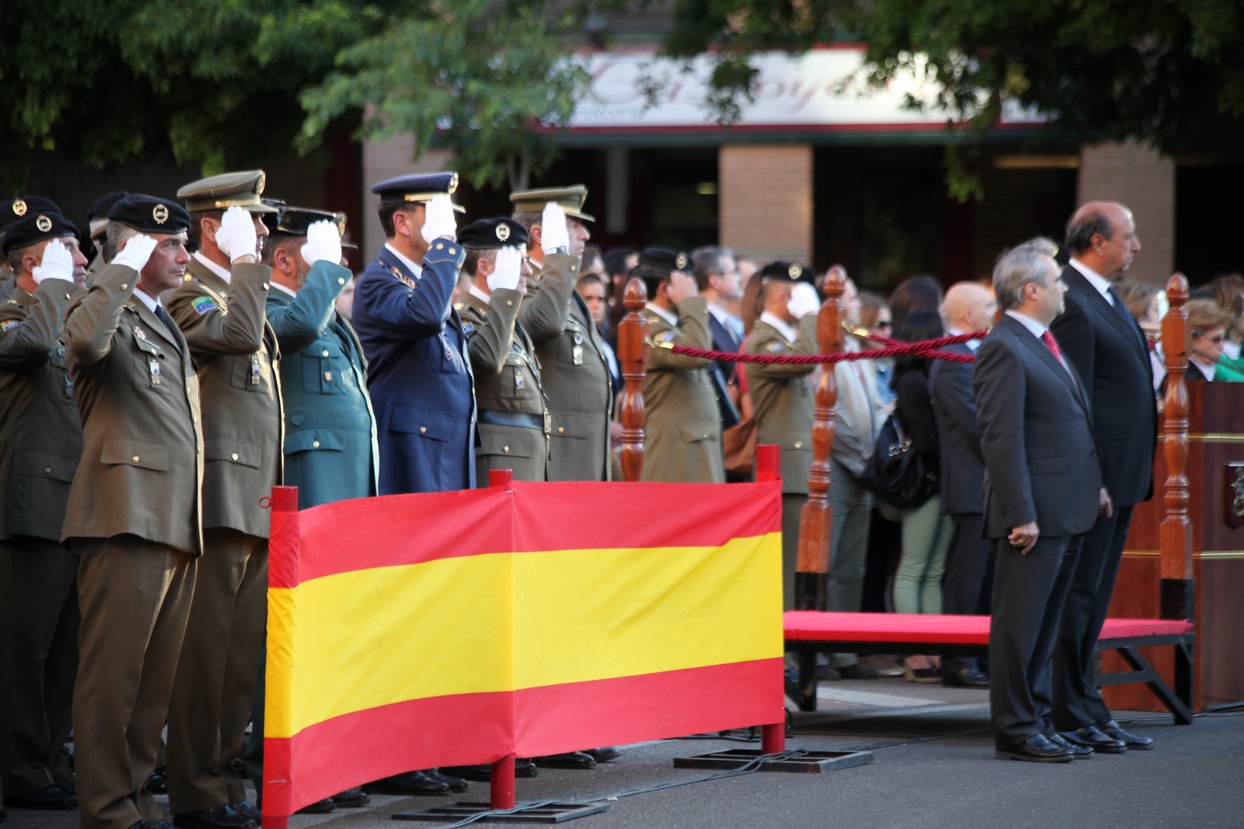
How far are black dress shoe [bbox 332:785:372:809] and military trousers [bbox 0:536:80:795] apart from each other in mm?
1111

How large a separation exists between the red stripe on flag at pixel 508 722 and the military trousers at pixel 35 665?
1.59 m

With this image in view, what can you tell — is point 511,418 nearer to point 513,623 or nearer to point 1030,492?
point 513,623

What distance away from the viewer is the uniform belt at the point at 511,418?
698cm

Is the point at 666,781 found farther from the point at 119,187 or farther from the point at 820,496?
the point at 119,187

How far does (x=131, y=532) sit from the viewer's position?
524cm

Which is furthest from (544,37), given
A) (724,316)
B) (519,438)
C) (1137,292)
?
(519,438)

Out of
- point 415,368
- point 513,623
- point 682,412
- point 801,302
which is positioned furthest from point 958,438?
point 513,623

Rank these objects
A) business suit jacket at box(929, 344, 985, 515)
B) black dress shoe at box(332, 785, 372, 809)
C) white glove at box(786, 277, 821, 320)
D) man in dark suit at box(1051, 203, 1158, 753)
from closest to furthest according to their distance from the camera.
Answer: black dress shoe at box(332, 785, 372, 809)
man in dark suit at box(1051, 203, 1158, 753)
business suit jacket at box(929, 344, 985, 515)
white glove at box(786, 277, 821, 320)

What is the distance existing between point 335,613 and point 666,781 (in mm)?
1829

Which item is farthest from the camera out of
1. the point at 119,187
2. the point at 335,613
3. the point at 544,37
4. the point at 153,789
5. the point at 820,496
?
the point at 119,187

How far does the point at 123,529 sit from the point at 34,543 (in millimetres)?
1280

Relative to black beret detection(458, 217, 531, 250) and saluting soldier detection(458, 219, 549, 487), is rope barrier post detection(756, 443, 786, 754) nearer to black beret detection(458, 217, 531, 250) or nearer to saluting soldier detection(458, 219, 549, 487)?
saluting soldier detection(458, 219, 549, 487)

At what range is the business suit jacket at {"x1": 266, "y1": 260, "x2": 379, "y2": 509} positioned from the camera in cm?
601

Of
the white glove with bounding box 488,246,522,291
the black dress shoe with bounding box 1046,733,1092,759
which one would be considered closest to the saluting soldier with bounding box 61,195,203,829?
the white glove with bounding box 488,246,522,291
